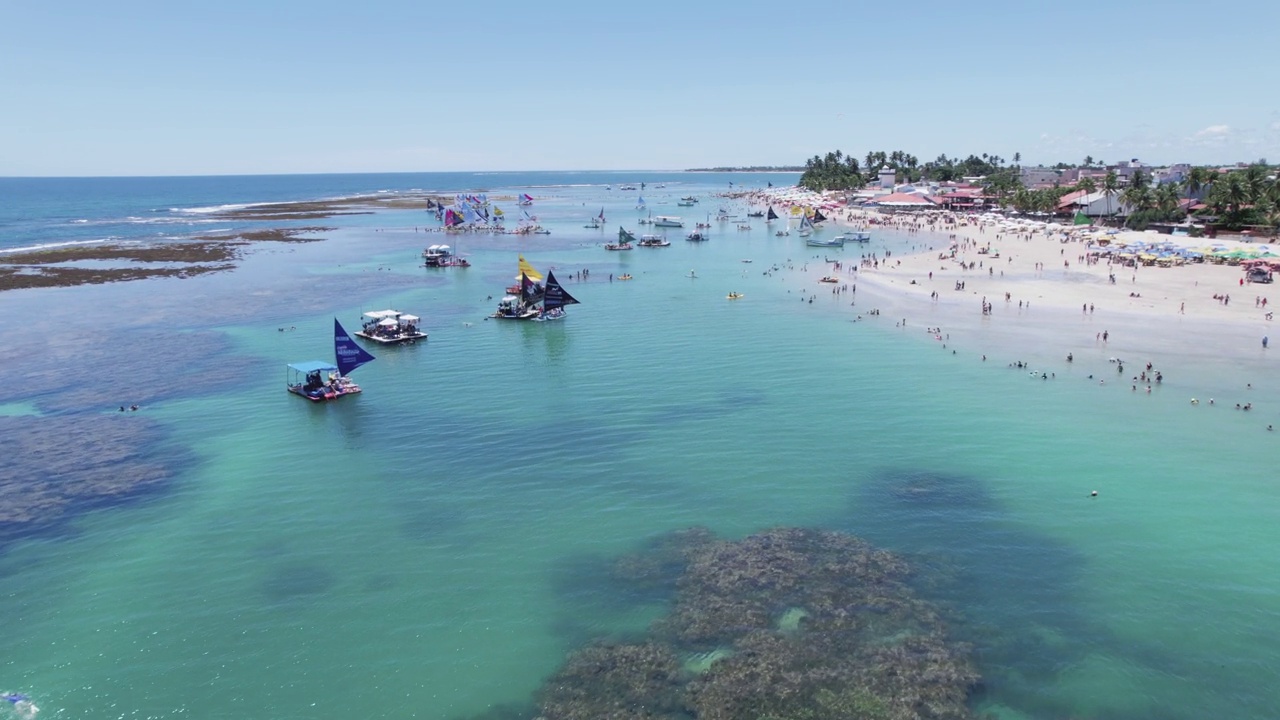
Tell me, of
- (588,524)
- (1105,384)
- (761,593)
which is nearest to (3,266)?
(588,524)

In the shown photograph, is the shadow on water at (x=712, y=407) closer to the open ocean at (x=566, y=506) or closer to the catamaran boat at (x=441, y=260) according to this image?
the open ocean at (x=566, y=506)

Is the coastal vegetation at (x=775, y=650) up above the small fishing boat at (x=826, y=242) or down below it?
below

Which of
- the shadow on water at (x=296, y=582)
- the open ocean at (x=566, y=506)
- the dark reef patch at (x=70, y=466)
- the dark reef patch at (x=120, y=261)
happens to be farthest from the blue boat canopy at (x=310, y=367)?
the dark reef patch at (x=120, y=261)

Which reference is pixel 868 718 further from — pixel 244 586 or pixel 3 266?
pixel 3 266

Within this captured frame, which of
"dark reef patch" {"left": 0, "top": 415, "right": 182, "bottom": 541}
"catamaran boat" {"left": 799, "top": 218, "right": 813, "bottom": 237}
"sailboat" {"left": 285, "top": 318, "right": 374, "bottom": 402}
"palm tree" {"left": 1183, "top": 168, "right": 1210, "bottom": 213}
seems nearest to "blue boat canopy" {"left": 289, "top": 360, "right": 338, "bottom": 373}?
"sailboat" {"left": 285, "top": 318, "right": 374, "bottom": 402}

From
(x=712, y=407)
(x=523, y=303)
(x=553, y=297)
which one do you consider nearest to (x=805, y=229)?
(x=523, y=303)
